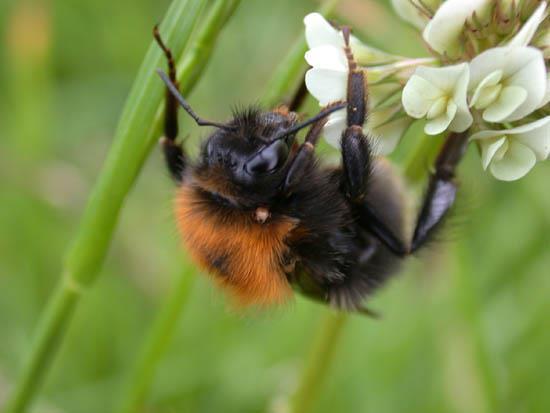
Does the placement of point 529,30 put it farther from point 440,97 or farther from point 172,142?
point 172,142

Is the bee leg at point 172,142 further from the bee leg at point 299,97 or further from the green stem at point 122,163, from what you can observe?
the bee leg at point 299,97

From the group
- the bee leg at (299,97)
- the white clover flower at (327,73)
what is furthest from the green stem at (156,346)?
the white clover flower at (327,73)

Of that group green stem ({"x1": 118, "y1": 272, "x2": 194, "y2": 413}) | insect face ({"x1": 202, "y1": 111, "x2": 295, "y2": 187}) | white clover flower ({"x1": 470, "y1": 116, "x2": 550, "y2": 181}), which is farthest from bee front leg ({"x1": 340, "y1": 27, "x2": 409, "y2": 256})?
green stem ({"x1": 118, "y1": 272, "x2": 194, "y2": 413})

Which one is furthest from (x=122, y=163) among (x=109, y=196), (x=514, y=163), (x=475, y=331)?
(x=475, y=331)

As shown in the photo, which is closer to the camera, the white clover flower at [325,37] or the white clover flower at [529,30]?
the white clover flower at [529,30]

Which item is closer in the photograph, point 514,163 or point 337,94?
point 514,163

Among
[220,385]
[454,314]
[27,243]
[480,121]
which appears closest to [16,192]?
[27,243]
